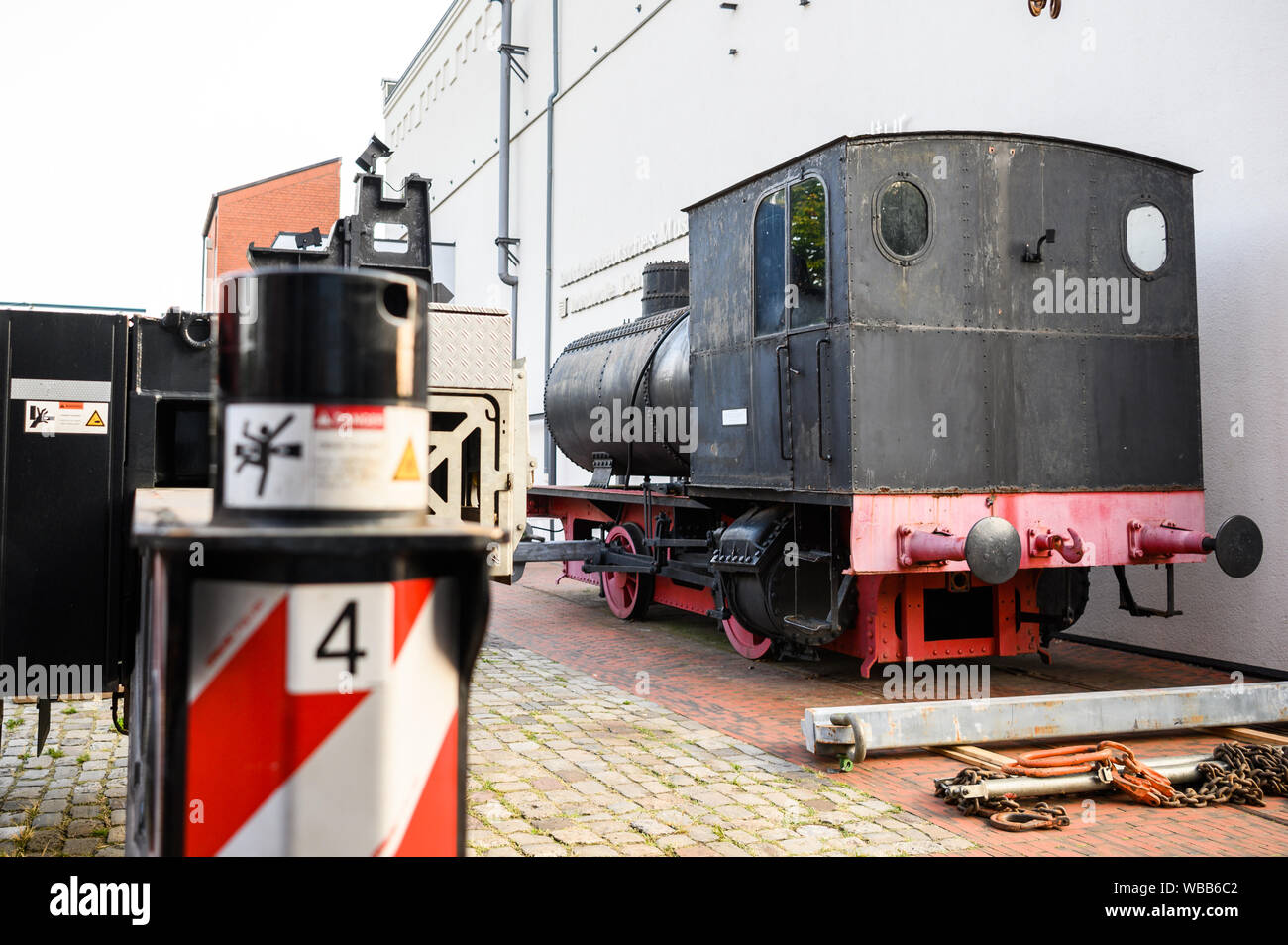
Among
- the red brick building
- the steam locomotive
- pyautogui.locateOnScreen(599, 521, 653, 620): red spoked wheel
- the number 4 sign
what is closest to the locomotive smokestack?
pyautogui.locateOnScreen(599, 521, 653, 620): red spoked wheel

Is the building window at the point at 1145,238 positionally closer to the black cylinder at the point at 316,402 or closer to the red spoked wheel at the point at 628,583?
the red spoked wheel at the point at 628,583

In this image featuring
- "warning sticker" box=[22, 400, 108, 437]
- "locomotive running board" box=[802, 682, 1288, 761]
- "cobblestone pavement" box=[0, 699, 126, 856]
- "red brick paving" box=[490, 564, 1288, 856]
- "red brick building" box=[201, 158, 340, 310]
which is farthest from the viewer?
"red brick building" box=[201, 158, 340, 310]

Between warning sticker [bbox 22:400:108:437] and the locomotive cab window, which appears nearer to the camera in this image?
warning sticker [bbox 22:400:108:437]

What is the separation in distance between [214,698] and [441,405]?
9.89ft

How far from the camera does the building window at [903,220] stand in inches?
275

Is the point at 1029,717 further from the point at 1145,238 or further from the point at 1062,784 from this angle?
the point at 1145,238

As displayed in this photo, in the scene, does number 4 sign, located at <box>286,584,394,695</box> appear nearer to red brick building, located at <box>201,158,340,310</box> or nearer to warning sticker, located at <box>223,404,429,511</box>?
warning sticker, located at <box>223,404,429,511</box>

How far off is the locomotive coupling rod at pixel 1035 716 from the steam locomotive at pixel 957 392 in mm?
827

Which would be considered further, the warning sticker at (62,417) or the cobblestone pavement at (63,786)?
the cobblestone pavement at (63,786)

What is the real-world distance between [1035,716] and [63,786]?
14.8ft

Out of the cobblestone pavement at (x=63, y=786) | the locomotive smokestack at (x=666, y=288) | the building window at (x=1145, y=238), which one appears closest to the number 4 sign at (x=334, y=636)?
the cobblestone pavement at (x=63, y=786)

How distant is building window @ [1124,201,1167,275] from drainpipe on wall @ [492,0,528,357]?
49.6 feet

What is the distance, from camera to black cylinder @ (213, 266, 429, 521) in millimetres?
1731

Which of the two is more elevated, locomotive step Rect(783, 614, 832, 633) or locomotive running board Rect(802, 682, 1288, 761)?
locomotive step Rect(783, 614, 832, 633)
